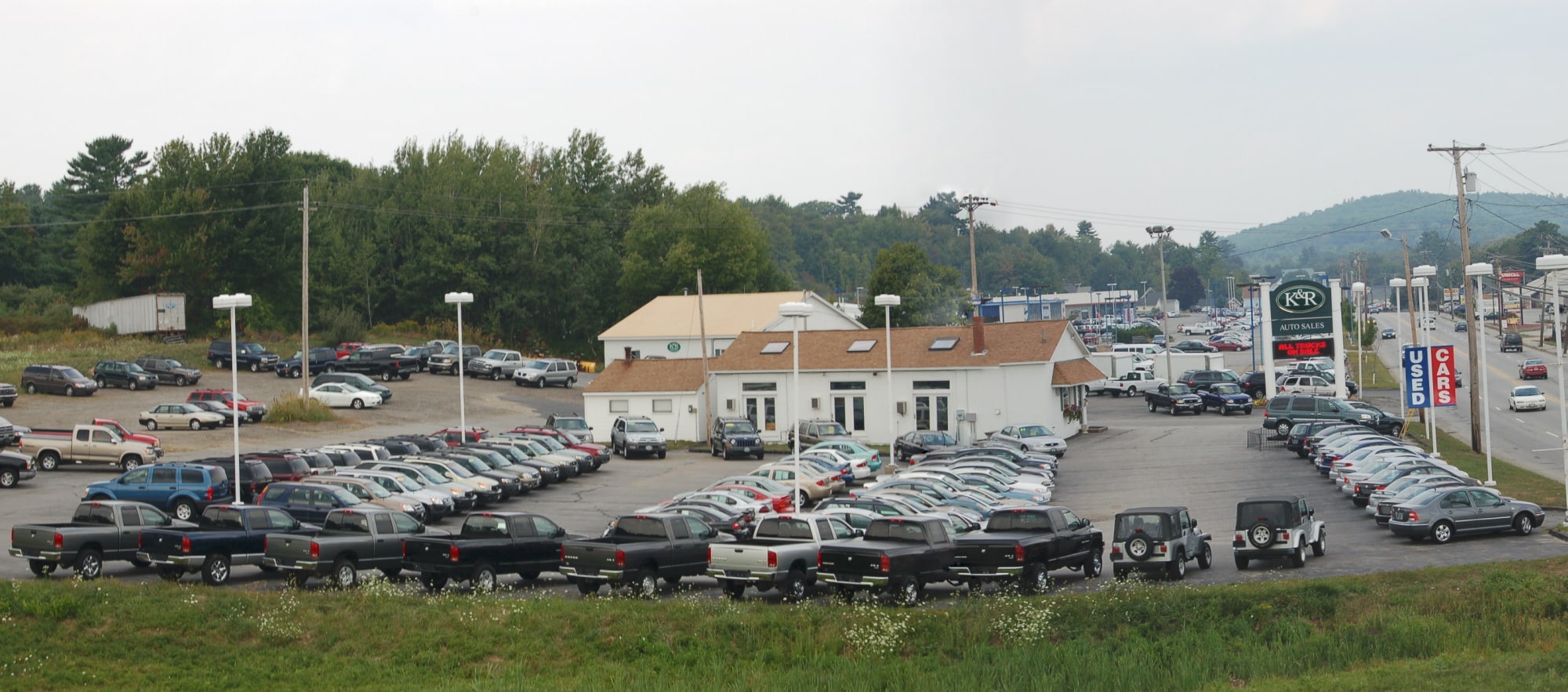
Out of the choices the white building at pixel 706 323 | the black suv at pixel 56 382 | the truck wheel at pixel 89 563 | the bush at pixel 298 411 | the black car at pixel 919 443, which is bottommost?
the truck wheel at pixel 89 563

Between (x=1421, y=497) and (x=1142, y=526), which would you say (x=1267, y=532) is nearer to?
(x=1142, y=526)

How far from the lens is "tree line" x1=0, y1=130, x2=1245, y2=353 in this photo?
→ 8719cm

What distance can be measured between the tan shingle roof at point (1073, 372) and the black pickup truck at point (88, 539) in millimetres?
37513

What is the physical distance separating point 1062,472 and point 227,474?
26240mm

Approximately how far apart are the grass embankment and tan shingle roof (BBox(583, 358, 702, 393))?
3560 cm

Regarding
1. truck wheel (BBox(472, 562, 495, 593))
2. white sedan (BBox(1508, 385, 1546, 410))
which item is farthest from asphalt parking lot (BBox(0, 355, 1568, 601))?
white sedan (BBox(1508, 385, 1546, 410))

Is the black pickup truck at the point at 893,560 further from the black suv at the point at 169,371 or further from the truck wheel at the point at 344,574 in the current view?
the black suv at the point at 169,371

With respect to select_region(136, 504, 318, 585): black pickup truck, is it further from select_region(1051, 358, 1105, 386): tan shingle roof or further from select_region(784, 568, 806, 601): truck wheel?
select_region(1051, 358, 1105, 386): tan shingle roof

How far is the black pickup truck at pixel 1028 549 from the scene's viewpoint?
78.1 ft

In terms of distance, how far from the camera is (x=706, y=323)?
3115 inches

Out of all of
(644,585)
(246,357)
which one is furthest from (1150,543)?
(246,357)

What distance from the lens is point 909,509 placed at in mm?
29188

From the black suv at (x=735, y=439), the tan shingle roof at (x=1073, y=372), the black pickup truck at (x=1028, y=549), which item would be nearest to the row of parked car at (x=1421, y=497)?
the black pickup truck at (x=1028, y=549)

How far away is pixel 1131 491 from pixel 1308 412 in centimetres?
1661
